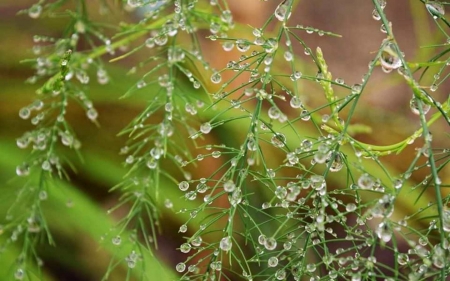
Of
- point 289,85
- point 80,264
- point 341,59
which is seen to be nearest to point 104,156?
point 80,264

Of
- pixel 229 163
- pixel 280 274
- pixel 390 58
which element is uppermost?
pixel 390 58

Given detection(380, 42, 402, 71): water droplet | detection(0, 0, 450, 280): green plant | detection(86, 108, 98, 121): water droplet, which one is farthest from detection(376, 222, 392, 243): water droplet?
detection(86, 108, 98, 121): water droplet

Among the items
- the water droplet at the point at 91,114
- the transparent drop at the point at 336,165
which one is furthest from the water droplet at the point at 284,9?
the water droplet at the point at 91,114

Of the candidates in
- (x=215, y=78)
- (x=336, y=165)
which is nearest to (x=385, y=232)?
(x=336, y=165)

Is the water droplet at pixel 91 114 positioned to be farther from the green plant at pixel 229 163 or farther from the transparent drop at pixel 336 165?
the transparent drop at pixel 336 165

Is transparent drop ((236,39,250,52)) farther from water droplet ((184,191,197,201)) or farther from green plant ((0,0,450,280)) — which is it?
water droplet ((184,191,197,201))

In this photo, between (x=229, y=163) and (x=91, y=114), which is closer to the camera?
(x=91, y=114)

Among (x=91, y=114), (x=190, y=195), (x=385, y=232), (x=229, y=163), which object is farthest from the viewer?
(x=229, y=163)

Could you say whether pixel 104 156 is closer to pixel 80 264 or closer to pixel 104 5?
pixel 80 264

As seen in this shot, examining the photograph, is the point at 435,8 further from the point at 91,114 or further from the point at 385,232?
the point at 91,114
